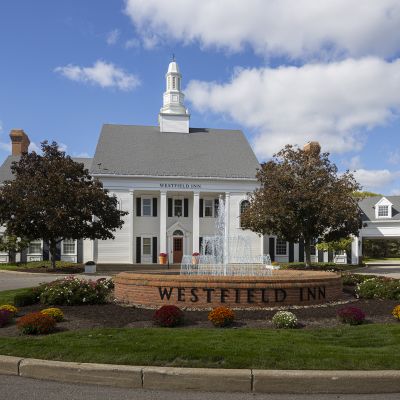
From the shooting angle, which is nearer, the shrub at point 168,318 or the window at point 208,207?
the shrub at point 168,318

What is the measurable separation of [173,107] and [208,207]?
12.2 meters

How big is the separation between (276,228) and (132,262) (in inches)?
650

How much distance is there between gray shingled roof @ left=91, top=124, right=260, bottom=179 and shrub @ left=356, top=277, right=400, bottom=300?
3130 cm

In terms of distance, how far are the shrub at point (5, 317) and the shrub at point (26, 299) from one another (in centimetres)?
266

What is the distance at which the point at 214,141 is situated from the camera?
4991 cm

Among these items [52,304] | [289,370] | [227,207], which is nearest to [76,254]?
[227,207]

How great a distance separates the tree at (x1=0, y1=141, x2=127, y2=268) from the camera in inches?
1182

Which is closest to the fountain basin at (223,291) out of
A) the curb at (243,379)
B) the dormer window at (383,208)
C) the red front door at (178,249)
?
the curb at (243,379)

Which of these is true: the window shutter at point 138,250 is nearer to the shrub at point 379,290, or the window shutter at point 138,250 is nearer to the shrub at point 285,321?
the shrub at point 379,290

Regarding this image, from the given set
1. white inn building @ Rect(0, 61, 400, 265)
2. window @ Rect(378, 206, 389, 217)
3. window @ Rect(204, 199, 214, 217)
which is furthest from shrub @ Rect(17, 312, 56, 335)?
window @ Rect(378, 206, 389, 217)

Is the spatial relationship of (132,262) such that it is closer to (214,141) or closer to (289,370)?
(214,141)

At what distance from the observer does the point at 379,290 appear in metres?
14.1

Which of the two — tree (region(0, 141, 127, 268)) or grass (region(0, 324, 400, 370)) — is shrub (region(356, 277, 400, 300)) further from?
tree (region(0, 141, 127, 268))

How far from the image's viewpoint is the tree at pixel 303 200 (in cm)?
3005
